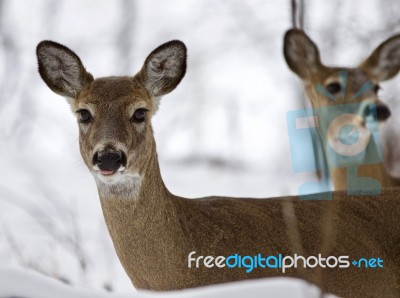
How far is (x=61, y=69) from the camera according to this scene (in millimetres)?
3924

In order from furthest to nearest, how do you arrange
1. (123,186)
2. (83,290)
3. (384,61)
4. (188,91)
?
(188,91) < (384,61) < (123,186) < (83,290)

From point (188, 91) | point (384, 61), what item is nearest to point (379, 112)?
point (384, 61)

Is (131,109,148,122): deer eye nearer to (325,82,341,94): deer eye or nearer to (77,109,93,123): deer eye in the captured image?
(77,109,93,123): deer eye

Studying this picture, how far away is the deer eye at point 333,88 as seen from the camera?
5.90m

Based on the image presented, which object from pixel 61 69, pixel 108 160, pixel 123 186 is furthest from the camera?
pixel 61 69

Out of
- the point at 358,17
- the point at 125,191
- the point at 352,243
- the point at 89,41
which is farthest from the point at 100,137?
the point at 89,41

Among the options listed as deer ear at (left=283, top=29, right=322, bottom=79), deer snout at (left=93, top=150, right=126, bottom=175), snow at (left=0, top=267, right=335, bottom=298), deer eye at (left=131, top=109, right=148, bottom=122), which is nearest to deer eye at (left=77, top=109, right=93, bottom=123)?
deer eye at (left=131, top=109, right=148, bottom=122)

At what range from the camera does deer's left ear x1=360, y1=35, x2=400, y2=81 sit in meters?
6.00

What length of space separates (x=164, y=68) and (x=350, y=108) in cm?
205

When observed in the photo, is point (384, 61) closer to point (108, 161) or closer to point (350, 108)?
point (350, 108)

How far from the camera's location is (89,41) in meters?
10.3

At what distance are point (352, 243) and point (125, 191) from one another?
1.12 metres

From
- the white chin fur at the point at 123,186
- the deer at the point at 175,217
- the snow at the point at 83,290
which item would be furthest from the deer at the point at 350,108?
the snow at the point at 83,290

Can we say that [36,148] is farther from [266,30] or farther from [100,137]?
[100,137]
